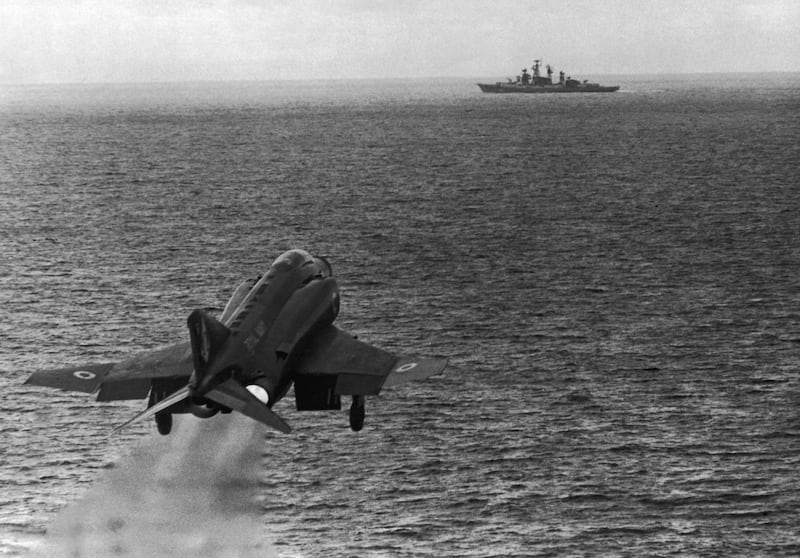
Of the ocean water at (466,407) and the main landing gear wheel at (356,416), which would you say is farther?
the ocean water at (466,407)

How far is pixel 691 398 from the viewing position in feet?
252

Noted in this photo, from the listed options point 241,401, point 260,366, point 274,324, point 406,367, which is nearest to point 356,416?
point 406,367

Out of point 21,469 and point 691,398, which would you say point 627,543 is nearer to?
point 691,398

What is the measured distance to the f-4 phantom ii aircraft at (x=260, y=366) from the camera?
155 ft

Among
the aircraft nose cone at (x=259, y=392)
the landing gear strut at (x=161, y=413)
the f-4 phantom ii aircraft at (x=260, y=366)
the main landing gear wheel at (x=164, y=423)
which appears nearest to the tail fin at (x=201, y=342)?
the f-4 phantom ii aircraft at (x=260, y=366)

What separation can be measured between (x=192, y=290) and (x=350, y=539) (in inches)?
2212

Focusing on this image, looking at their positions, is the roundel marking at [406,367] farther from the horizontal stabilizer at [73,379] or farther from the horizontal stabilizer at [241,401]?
the horizontal stabilizer at [73,379]

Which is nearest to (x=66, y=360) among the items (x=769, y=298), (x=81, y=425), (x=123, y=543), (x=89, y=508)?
Answer: (x=81, y=425)

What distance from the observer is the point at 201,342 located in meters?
47.5

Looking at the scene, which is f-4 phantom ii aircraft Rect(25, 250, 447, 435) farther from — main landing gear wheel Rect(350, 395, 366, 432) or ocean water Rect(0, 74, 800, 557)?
ocean water Rect(0, 74, 800, 557)

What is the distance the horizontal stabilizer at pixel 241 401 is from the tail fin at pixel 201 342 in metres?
1.00

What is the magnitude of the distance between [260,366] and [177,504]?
1377cm

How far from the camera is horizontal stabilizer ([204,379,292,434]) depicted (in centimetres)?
4544

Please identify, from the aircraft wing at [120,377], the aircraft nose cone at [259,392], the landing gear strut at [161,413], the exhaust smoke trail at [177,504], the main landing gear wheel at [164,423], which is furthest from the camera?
the exhaust smoke trail at [177,504]
